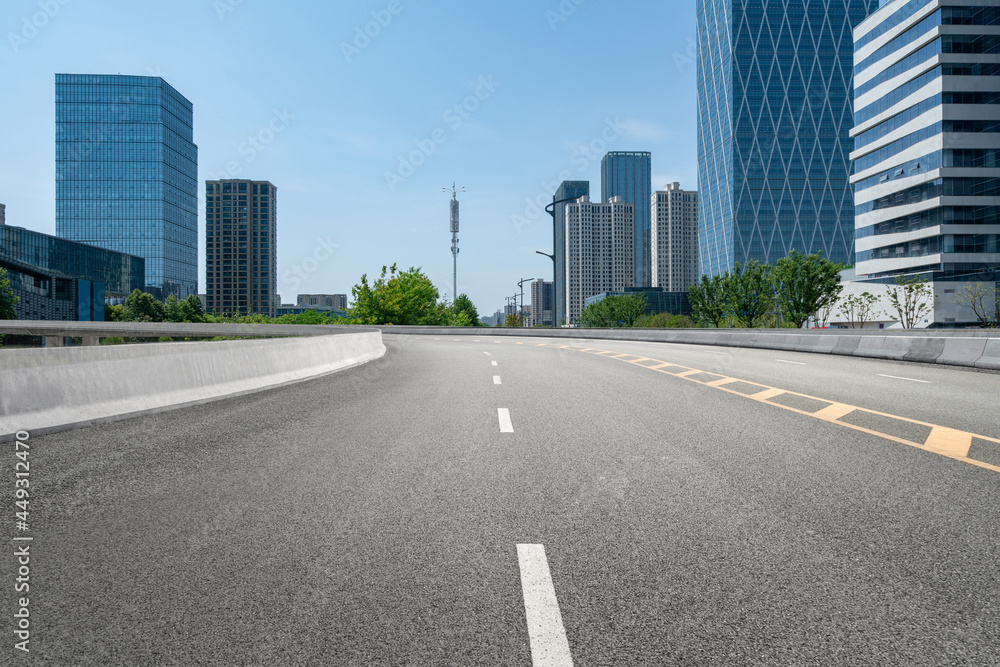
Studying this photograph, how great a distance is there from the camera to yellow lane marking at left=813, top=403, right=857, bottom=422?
29.1ft

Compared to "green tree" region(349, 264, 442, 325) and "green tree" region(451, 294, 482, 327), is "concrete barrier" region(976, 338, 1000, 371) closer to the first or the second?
"green tree" region(349, 264, 442, 325)

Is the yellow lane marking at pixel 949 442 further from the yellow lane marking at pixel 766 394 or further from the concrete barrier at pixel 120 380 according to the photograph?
the concrete barrier at pixel 120 380

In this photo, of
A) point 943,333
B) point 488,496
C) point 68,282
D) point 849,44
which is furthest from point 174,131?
point 488,496

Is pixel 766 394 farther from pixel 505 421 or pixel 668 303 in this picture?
pixel 668 303

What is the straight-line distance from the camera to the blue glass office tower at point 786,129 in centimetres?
15788

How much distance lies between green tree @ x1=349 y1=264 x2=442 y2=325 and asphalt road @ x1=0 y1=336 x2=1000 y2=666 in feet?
289

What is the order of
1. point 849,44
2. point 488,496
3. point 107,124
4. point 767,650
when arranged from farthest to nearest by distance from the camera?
point 107,124
point 849,44
point 488,496
point 767,650

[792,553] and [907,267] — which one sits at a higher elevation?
[907,267]

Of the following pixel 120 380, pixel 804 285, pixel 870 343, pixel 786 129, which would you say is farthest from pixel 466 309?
pixel 120 380

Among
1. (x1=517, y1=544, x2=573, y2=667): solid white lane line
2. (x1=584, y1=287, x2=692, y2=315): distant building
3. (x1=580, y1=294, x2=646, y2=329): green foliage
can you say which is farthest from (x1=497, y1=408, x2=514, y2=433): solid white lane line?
(x1=584, y1=287, x2=692, y2=315): distant building

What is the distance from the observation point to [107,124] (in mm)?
181875

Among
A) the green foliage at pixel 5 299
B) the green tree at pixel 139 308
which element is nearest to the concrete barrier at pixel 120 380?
the green foliage at pixel 5 299

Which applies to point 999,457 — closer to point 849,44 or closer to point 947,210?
point 947,210

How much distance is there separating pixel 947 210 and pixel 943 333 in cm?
5431
